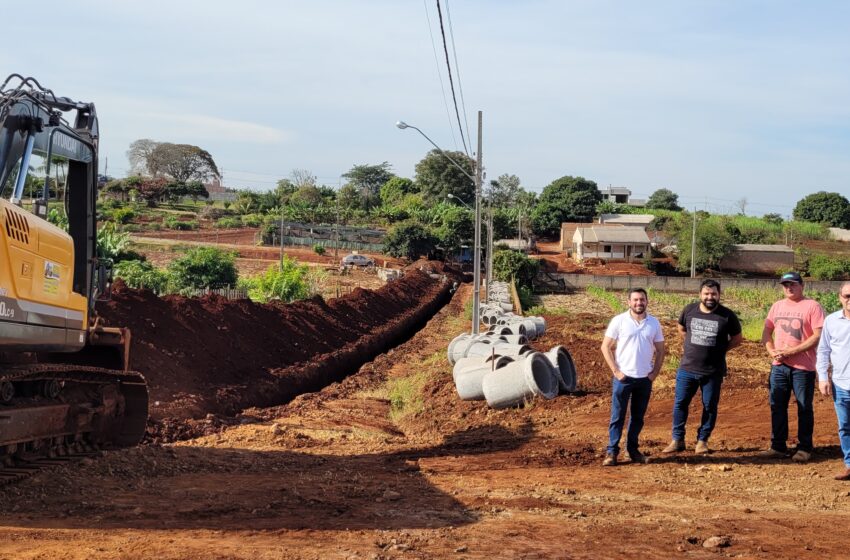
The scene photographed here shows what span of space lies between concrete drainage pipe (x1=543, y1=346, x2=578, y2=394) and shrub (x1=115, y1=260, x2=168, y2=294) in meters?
23.4

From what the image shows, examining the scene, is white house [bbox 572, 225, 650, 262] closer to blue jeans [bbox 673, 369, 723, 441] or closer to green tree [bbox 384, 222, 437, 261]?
green tree [bbox 384, 222, 437, 261]

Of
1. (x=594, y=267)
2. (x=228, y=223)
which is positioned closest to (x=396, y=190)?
(x=228, y=223)

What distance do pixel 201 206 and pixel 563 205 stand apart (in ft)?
129

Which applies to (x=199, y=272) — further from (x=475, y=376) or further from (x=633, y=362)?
(x=633, y=362)

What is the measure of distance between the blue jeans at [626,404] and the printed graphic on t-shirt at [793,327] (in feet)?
4.73

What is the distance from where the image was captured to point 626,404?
960cm

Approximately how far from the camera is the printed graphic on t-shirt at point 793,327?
9227 mm

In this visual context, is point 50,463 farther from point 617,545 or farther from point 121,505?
point 617,545

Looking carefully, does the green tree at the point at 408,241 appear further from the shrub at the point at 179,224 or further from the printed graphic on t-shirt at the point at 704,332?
the printed graphic on t-shirt at the point at 704,332

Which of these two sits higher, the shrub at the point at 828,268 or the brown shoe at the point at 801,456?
the shrub at the point at 828,268

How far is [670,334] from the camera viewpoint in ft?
94.8

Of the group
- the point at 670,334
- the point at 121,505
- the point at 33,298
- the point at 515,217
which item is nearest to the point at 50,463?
the point at 121,505

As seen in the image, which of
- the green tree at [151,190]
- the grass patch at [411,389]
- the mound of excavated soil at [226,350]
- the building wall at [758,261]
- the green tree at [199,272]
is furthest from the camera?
the green tree at [151,190]

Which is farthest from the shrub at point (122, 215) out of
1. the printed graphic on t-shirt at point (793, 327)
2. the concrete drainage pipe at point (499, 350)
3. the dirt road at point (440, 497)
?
the printed graphic on t-shirt at point (793, 327)
